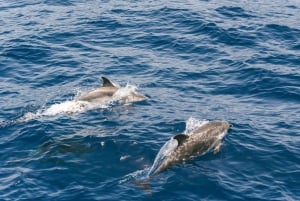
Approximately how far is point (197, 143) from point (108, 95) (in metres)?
7.43

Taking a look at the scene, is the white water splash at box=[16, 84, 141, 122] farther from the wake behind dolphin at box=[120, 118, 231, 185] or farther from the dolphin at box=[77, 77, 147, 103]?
the wake behind dolphin at box=[120, 118, 231, 185]

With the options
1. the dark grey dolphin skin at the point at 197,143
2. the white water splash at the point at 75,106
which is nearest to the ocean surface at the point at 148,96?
the white water splash at the point at 75,106

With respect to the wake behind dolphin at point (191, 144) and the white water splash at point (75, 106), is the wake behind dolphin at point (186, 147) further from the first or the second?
the white water splash at point (75, 106)

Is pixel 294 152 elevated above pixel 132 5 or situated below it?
below

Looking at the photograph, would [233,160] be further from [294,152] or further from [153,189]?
[153,189]

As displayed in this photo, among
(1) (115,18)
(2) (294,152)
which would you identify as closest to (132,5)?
(1) (115,18)

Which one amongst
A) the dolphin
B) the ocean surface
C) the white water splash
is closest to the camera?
the ocean surface

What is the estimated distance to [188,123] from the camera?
23.3 meters

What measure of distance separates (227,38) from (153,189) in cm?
1950

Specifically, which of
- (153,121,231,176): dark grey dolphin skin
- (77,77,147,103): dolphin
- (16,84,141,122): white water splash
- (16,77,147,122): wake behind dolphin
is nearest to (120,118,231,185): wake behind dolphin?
(153,121,231,176): dark grey dolphin skin

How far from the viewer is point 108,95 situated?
26.6 meters

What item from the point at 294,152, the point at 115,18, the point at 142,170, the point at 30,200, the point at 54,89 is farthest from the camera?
the point at 115,18

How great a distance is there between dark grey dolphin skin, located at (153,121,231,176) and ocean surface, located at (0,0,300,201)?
0.32 m

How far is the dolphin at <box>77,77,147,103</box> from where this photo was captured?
2631 cm
